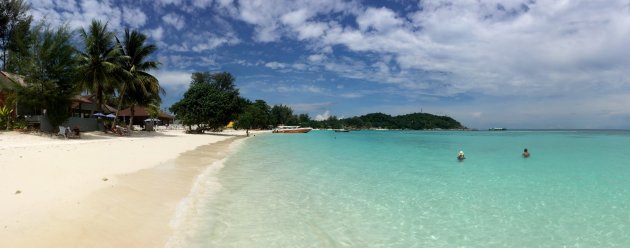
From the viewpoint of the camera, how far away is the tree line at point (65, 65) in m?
19.3

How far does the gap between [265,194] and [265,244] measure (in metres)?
3.26

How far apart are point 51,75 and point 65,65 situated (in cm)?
91

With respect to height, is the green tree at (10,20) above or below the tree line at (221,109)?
above

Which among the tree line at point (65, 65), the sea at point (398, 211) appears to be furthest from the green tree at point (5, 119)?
the sea at point (398, 211)

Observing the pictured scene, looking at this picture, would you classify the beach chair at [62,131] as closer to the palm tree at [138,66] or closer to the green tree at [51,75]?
the green tree at [51,75]

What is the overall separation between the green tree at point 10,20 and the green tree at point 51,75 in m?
14.0

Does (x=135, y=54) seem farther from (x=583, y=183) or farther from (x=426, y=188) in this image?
(x=583, y=183)

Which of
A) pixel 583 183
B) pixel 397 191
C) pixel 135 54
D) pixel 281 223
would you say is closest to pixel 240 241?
pixel 281 223

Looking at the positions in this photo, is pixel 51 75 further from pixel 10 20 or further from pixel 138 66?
pixel 10 20

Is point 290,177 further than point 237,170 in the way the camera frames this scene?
No

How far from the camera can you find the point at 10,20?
30266mm

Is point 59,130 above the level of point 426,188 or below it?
above

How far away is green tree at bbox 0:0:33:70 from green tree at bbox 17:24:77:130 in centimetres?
1398

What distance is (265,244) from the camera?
4887 millimetres
